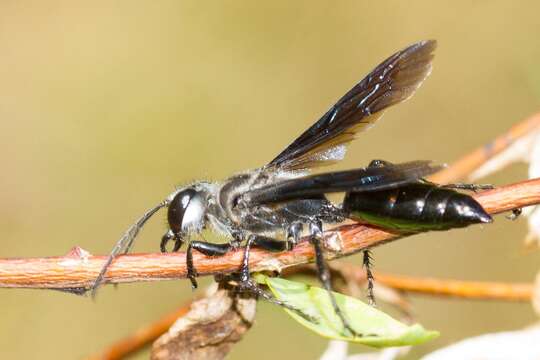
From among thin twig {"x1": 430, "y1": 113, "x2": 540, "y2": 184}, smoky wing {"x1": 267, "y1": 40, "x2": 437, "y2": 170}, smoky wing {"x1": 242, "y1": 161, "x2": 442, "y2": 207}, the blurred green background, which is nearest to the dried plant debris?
smoky wing {"x1": 242, "y1": 161, "x2": 442, "y2": 207}

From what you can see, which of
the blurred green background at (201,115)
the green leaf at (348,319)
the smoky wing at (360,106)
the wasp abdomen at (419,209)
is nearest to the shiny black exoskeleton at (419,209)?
the wasp abdomen at (419,209)

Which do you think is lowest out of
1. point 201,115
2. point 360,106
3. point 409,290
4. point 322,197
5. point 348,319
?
point 348,319

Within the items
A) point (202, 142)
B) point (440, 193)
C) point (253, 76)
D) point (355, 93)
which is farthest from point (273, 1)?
point (440, 193)

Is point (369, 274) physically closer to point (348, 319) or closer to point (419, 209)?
A: point (419, 209)

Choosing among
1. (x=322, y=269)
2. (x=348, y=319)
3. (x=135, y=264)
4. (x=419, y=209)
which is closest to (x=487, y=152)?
(x=419, y=209)

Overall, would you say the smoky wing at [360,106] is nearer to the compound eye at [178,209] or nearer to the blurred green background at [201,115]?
the compound eye at [178,209]

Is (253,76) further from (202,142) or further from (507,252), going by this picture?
(507,252)
